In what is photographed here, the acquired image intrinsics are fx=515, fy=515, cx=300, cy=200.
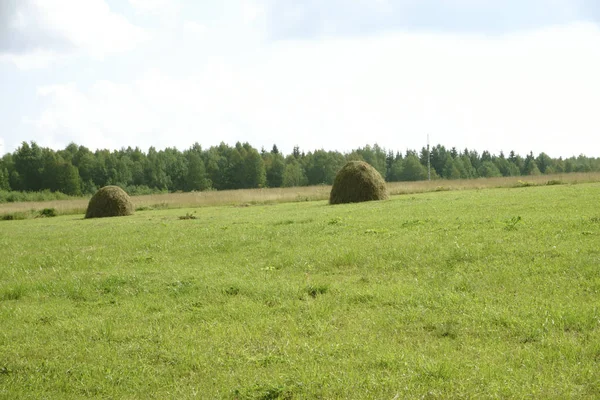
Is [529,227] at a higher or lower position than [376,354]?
higher

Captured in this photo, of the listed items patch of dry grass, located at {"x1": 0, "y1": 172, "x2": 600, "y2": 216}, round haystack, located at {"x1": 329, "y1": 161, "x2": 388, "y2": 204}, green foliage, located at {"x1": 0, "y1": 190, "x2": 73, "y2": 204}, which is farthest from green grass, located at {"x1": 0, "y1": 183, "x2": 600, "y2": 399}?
green foliage, located at {"x1": 0, "y1": 190, "x2": 73, "y2": 204}

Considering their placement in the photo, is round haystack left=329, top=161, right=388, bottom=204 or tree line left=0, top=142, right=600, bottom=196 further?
tree line left=0, top=142, right=600, bottom=196

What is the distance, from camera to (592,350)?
6.71 meters

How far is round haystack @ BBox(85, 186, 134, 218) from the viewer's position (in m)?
37.2

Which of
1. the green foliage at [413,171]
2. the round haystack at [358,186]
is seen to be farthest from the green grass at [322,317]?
the green foliage at [413,171]

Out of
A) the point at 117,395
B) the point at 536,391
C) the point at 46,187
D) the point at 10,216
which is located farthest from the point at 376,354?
the point at 46,187

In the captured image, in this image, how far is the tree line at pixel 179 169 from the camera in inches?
3479

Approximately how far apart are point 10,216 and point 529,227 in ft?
129

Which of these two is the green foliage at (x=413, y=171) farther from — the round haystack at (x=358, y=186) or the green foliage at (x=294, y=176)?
the round haystack at (x=358, y=186)

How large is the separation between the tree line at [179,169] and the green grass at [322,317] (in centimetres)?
7302

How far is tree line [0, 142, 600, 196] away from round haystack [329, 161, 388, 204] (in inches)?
2111

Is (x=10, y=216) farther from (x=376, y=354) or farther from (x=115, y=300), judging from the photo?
(x=376, y=354)

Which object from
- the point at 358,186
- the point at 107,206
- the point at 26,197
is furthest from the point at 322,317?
the point at 26,197

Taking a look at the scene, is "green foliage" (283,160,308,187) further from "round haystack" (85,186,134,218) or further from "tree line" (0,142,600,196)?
"round haystack" (85,186,134,218)
